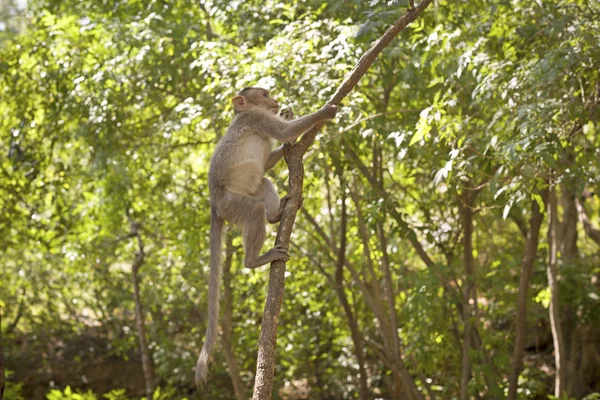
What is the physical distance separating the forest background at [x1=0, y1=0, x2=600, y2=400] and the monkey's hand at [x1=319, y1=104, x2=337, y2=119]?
0.46 metres

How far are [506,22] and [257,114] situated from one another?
7.93 feet

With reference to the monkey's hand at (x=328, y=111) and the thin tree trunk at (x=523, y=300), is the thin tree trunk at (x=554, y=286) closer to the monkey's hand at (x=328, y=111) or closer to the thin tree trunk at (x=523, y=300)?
the thin tree trunk at (x=523, y=300)

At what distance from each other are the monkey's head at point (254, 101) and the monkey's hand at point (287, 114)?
6.4 inches

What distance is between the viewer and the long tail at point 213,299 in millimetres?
4086

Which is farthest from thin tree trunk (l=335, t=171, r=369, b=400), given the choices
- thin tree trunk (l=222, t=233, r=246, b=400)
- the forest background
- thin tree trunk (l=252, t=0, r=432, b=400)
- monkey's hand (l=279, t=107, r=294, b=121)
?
thin tree trunk (l=252, t=0, r=432, b=400)

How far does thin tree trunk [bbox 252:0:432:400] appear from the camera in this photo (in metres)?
3.84

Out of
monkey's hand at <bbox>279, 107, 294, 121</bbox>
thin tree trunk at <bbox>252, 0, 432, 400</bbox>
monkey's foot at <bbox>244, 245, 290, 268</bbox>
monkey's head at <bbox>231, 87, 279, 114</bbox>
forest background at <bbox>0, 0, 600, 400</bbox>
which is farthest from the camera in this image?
forest background at <bbox>0, 0, 600, 400</bbox>

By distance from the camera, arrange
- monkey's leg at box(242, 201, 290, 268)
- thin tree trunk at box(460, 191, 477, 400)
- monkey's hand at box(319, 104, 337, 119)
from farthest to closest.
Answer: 1. thin tree trunk at box(460, 191, 477, 400)
2. monkey's leg at box(242, 201, 290, 268)
3. monkey's hand at box(319, 104, 337, 119)

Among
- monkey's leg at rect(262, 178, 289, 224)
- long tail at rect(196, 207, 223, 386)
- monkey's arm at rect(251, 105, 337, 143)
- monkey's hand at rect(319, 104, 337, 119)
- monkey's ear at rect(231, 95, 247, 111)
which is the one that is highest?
monkey's ear at rect(231, 95, 247, 111)

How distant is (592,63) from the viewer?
5348mm

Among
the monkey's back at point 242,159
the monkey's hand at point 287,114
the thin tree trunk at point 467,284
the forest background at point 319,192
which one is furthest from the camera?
the thin tree trunk at point 467,284

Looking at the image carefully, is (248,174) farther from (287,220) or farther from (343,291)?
(343,291)

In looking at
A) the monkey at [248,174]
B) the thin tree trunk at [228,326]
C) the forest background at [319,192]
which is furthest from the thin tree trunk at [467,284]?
the monkey at [248,174]

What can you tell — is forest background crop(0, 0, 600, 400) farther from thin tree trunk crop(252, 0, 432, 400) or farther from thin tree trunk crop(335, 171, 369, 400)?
thin tree trunk crop(252, 0, 432, 400)
